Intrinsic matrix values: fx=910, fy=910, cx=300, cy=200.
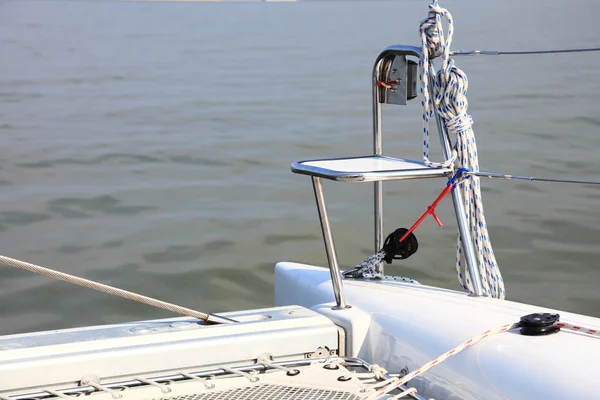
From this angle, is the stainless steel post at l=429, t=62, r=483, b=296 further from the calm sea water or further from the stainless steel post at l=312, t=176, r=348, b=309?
the calm sea water

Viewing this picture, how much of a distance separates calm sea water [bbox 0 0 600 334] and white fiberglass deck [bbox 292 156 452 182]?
2.48 metres

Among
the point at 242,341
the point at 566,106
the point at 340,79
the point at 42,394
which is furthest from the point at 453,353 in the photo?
the point at 340,79

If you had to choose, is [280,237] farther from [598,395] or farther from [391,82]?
[598,395]

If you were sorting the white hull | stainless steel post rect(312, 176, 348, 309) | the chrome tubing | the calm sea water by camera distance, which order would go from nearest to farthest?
1. the white hull
2. stainless steel post rect(312, 176, 348, 309)
3. the chrome tubing
4. the calm sea water

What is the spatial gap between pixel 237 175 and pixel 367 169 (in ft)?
15.8

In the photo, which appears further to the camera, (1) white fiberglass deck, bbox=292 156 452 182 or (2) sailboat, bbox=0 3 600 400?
(1) white fiberglass deck, bbox=292 156 452 182

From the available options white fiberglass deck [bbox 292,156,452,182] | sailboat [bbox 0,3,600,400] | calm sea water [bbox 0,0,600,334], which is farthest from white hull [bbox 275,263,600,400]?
calm sea water [bbox 0,0,600,334]

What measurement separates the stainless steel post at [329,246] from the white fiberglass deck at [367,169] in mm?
44

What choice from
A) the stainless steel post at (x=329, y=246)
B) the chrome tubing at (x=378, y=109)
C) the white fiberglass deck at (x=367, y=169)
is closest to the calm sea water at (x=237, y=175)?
the chrome tubing at (x=378, y=109)

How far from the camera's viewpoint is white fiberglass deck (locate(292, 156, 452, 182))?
1891 mm

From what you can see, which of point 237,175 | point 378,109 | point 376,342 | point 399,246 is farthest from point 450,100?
point 237,175

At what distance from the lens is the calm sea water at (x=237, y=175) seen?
15.7 ft

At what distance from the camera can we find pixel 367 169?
2.00m

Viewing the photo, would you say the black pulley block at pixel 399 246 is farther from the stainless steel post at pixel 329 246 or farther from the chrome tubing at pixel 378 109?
the stainless steel post at pixel 329 246
